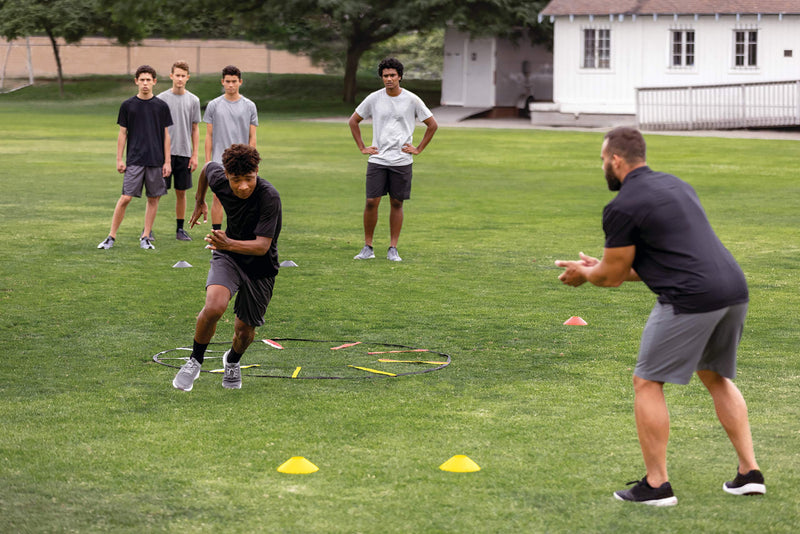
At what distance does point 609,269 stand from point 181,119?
31.5ft

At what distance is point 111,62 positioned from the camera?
233ft

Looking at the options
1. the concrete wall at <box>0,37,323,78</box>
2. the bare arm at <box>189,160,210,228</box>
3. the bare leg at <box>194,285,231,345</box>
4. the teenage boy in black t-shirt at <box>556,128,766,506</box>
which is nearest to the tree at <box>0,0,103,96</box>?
the concrete wall at <box>0,37,323,78</box>

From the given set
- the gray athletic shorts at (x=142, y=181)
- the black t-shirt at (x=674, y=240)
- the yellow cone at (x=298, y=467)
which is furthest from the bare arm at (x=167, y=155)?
the black t-shirt at (x=674, y=240)

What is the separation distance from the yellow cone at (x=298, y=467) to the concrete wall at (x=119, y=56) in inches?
2591

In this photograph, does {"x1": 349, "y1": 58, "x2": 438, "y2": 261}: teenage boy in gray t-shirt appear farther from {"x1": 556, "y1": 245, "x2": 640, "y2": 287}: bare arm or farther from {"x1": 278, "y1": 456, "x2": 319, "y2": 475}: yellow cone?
{"x1": 556, "y1": 245, "x2": 640, "y2": 287}: bare arm

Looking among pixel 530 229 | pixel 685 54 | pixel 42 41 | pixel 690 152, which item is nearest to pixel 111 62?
pixel 42 41

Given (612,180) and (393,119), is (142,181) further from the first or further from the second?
(612,180)

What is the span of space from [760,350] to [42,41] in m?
68.4

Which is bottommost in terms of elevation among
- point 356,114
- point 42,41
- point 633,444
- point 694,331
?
point 633,444

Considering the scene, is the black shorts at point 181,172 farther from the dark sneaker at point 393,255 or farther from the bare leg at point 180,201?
the dark sneaker at point 393,255

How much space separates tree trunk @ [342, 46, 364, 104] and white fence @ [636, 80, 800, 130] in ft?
54.8

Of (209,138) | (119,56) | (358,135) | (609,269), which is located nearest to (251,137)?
(209,138)

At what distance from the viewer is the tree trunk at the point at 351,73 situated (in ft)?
174

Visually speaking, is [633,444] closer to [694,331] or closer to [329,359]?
[694,331]
